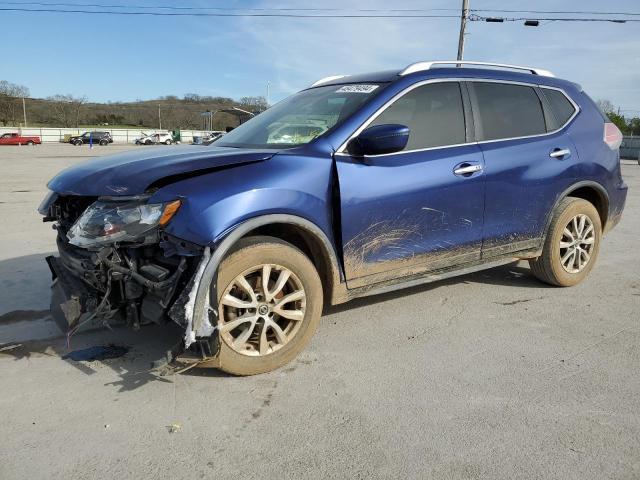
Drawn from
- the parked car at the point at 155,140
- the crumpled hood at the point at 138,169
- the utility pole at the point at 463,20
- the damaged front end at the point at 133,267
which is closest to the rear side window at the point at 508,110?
the crumpled hood at the point at 138,169

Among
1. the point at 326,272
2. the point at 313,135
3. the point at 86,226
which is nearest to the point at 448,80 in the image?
the point at 313,135

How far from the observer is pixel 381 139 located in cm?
332

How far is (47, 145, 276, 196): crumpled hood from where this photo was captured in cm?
295

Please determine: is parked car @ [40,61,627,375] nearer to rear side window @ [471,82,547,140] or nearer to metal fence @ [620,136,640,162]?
rear side window @ [471,82,547,140]

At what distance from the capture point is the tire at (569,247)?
466 cm

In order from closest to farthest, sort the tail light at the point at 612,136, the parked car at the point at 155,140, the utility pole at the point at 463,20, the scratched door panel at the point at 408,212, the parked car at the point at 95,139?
the scratched door panel at the point at 408,212
the tail light at the point at 612,136
the utility pole at the point at 463,20
the parked car at the point at 95,139
the parked car at the point at 155,140

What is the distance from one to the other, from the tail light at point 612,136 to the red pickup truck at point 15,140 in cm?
6513

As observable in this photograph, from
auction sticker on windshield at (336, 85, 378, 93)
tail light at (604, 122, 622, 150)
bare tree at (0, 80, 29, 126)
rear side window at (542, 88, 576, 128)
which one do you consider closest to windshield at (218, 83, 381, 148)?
auction sticker on windshield at (336, 85, 378, 93)

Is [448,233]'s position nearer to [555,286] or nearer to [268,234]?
[268,234]

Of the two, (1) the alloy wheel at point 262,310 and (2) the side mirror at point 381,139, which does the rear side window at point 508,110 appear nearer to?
(2) the side mirror at point 381,139

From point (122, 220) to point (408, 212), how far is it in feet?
6.06

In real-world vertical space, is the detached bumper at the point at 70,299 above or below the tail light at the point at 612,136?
below

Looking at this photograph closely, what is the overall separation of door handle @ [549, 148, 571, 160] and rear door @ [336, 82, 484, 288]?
908 mm

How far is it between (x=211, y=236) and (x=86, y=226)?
808 mm
